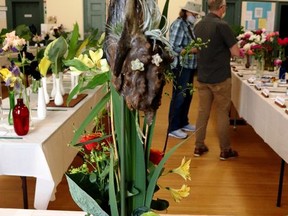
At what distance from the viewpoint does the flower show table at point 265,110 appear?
2.88m

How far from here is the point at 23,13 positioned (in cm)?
1085

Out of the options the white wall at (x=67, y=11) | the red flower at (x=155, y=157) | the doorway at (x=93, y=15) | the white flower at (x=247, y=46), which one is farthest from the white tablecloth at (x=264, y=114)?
the white wall at (x=67, y=11)

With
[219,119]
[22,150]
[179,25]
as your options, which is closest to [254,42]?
[179,25]

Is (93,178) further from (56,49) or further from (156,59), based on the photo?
(56,49)

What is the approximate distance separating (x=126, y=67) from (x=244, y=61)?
16.7ft

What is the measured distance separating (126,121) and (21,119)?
151 cm

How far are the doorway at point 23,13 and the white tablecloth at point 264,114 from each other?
7517 mm

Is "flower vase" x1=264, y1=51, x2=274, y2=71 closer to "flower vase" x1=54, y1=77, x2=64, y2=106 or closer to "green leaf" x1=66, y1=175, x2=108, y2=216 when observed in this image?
"flower vase" x1=54, y1=77, x2=64, y2=106

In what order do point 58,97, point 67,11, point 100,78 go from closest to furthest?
point 100,78
point 58,97
point 67,11

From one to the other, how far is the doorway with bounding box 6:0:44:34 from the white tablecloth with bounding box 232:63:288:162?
752 centimetres

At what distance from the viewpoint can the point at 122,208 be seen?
94 centimetres

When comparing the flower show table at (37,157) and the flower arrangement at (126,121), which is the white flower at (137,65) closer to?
the flower arrangement at (126,121)

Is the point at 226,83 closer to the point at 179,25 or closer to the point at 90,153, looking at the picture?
the point at 179,25

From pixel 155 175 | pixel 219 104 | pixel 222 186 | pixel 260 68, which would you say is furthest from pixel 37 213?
pixel 260 68
